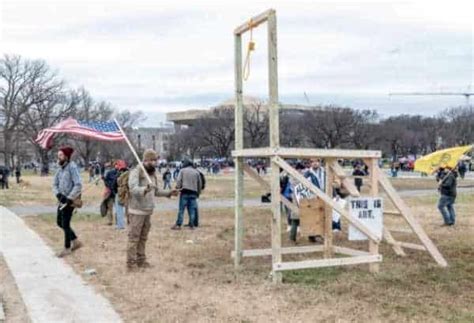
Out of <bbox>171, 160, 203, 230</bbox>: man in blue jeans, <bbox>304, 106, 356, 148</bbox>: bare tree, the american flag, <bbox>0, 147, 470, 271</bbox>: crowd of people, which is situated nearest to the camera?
<bbox>0, 147, 470, 271</bbox>: crowd of people

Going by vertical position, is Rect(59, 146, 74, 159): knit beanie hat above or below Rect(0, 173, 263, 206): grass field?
above

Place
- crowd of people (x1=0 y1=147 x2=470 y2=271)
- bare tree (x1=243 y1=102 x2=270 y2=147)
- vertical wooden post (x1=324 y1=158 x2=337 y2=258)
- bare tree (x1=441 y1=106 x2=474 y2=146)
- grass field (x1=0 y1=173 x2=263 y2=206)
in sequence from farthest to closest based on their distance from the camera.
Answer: bare tree (x1=441 y1=106 x2=474 y2=146) → bare tree (x1=243 y1=102 x2=270 y2=147) → grass field (x1=0 y1=173 x2=263 y2=206) → vertical wooden post (x1=324 y1=158 x2=337 y2=258) → crowd of people (x1=0 y1=147 x2=470 y2=271)

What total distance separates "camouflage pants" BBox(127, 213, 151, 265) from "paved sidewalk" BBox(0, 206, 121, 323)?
0.77 meters

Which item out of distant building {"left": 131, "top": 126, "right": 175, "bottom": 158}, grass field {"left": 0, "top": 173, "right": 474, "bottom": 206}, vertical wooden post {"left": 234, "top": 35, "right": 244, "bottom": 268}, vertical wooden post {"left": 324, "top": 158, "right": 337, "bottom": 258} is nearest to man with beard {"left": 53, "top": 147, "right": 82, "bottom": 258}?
vertical wooden post {"left": 234, "top": 35, "right": 244, "bottom": 268}

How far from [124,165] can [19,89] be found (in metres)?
58.4

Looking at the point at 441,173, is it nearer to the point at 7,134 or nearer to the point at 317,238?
the point at 317,238

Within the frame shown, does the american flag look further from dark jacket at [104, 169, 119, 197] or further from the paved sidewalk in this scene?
dark jacket at [104, 169, 119, 197]

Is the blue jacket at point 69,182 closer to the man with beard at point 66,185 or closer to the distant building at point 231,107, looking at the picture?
the man with beard at point 66,185

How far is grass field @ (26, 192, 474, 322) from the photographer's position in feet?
22.4

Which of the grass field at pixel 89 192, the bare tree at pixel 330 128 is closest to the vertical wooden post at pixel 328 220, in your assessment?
the grass field at pixel 89 192

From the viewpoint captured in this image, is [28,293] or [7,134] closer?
[28,293]

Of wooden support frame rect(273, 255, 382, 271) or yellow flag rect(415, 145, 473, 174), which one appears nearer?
wooden support frame rect(273, 255, 382, 271)

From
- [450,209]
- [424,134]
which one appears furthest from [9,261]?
[424,134]

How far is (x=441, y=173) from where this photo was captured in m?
18.6
